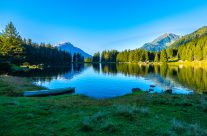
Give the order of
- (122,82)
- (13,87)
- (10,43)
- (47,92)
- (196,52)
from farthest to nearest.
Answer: (196,52), (10,43), (122,82), (13,87), (47,92)

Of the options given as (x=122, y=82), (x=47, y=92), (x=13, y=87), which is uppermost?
(x=13, y=87)

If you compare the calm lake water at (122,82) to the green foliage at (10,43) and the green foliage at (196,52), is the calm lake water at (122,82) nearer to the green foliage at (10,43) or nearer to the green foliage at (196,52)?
the green foliage at (10,43)

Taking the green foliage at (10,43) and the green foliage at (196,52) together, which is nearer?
the green foliage at (10,43)

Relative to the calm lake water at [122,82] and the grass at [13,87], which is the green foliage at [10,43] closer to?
the calm lake water at [122,82]

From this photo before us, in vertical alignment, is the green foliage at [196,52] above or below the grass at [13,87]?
above

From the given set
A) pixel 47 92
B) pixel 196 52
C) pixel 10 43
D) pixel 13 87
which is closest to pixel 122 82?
pixel 47 92

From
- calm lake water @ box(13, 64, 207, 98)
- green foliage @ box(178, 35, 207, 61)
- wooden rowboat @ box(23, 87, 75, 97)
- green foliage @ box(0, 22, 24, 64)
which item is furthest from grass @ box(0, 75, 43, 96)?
green foliage @ box(178, 35, 207, 61)

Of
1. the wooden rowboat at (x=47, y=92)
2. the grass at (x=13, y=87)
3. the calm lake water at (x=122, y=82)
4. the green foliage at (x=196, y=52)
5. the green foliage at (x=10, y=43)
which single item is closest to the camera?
the grass at (x=13, y=87)

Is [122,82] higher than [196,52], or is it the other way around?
[196,52]

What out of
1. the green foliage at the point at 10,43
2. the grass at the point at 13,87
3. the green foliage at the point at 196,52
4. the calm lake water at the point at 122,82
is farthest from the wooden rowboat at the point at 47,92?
the green foliage at the point at 196,52

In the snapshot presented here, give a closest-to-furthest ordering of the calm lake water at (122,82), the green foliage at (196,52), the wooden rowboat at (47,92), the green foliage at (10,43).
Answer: the wooden rowboat at (47,92) → the calm lake water at (122,82) → the green foliage at (10,43) → the green foliage at (196,52)

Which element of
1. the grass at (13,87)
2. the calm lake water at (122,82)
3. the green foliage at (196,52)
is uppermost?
the green foliage at (196,52)

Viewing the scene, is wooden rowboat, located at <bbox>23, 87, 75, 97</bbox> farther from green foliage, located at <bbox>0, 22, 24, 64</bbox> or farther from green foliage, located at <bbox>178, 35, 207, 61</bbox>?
green foliage, located at <bbox>178, 35, 207, 61</bbox>

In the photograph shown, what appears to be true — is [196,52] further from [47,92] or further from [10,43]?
[47,92]
